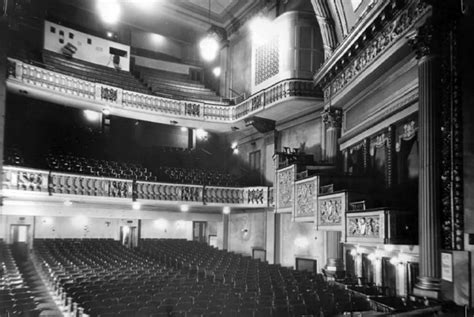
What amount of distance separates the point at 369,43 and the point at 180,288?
713 centimetres

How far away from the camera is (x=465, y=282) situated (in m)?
6.35

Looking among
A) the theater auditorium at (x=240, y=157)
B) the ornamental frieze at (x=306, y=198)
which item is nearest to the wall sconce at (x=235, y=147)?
the theater auditorium at (x=240, y=157)

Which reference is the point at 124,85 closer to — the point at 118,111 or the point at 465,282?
the point at 118,111

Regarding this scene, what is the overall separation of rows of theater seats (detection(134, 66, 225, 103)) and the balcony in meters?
0.91

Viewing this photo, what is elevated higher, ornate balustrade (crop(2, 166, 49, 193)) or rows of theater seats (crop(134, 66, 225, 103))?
rows of theater seats (crop(134, 66, 225, 103))

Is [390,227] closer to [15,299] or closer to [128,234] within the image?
[15,299]

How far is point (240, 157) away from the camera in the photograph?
1972 centimetres

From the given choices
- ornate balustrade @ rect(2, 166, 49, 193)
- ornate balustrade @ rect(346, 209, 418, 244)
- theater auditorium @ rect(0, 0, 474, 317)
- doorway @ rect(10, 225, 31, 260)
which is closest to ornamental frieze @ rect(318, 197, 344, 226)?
theater auditorium @ rect(0, 0, 474, 317)

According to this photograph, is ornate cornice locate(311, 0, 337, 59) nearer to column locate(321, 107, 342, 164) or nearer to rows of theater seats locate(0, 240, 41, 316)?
column locate(321, 107, 342, 164)

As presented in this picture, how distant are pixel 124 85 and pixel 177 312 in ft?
44.2

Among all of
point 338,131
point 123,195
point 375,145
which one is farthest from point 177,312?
point 123,195

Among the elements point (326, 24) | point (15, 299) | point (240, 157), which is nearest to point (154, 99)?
point (240, 157)

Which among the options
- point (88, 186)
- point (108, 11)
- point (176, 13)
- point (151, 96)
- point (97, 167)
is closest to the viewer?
point (88, 186)

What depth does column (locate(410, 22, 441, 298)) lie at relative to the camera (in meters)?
6.72
